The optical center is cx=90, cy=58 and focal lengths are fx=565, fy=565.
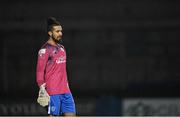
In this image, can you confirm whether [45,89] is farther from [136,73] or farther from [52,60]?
[136,73]

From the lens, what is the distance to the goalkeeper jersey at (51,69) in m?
6.18

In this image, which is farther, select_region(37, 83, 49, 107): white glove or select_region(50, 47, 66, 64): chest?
select_region(50, 47, 66, 64): chest

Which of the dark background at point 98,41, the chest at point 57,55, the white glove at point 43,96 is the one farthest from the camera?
the dark background at point 98,41

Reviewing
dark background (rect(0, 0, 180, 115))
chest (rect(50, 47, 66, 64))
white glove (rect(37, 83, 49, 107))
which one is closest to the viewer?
white glove (rect(37, 83, 49, 107))

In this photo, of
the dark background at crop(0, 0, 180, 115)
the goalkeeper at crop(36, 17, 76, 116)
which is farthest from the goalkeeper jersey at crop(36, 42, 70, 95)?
the dark background at crop(0, 0, 180, 115)

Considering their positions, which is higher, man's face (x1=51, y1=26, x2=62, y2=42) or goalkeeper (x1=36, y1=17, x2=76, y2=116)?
man's face (x1=51, y1=26, x2=62, y2=42)

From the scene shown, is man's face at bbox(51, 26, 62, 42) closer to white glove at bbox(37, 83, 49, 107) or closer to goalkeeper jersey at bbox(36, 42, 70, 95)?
goalkeeper jersey at bbox(36, 42, 70, 95)

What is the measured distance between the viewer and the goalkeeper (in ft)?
20.3

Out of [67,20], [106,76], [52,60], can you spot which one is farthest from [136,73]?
[52,60]

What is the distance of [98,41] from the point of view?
18.1 meters

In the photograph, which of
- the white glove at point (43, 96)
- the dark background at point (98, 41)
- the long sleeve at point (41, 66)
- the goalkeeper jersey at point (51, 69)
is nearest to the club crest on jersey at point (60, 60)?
the goalkeeper jersey at point (51, 69)

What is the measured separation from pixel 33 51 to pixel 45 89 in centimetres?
1213

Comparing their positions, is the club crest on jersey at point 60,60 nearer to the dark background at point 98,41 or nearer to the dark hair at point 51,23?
the dark hair at point 51,23

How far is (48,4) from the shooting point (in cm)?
1792
